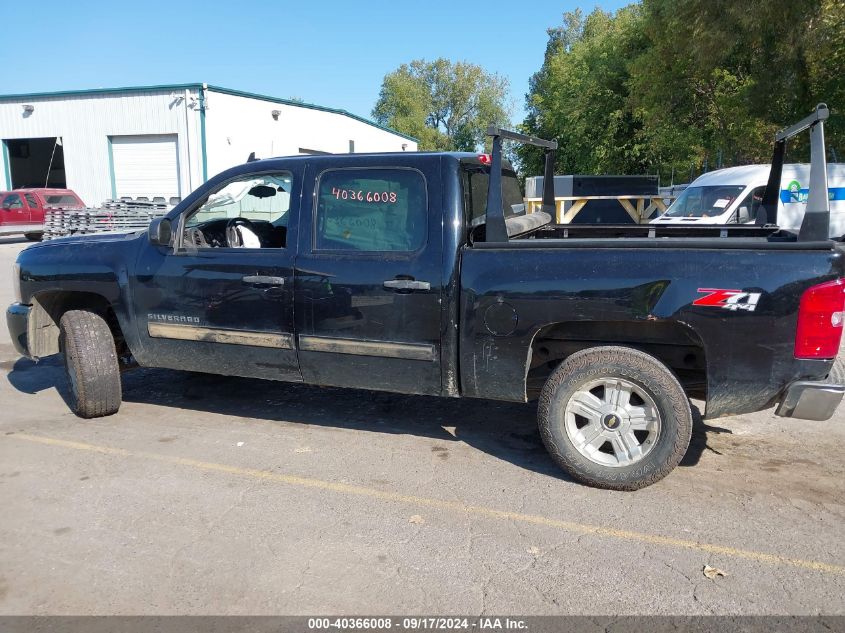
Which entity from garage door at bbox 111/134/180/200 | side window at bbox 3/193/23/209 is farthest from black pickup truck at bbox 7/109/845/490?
garage door at bbox 111/134/180/200

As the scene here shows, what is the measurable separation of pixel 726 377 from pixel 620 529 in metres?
1.03

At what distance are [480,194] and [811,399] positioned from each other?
236 cm

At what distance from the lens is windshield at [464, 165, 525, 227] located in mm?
4355

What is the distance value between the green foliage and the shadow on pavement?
14248mm

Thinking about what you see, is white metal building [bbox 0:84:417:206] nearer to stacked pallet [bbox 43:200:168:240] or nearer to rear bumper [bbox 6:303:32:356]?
stacked pallet [bbox 43:200:168:240]

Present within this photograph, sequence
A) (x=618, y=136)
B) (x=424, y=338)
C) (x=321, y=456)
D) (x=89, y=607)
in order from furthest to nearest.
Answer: (x=618, y=136) < (x=321, y=456) < (x=424, y=338) < (x=89, y=607)

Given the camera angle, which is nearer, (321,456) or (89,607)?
(89,607)

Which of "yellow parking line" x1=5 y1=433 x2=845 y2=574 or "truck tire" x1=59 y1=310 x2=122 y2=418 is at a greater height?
"truck tire" x1=59 y1=310 x2=122 y2=418

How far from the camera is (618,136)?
105 feet

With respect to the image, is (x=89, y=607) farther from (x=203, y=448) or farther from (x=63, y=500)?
(x=203, y=448)

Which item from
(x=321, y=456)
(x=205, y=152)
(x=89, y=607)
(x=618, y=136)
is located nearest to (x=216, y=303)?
(x=321, y=456)

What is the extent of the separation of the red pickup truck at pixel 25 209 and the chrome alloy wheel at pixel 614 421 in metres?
23.4

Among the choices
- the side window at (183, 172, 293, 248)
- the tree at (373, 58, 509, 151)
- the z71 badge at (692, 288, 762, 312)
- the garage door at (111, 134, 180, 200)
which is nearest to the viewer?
the z71 badge at (692, 288, 762, 312)

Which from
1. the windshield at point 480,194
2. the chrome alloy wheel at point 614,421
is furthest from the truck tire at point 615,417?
the windshield at point 480,194
